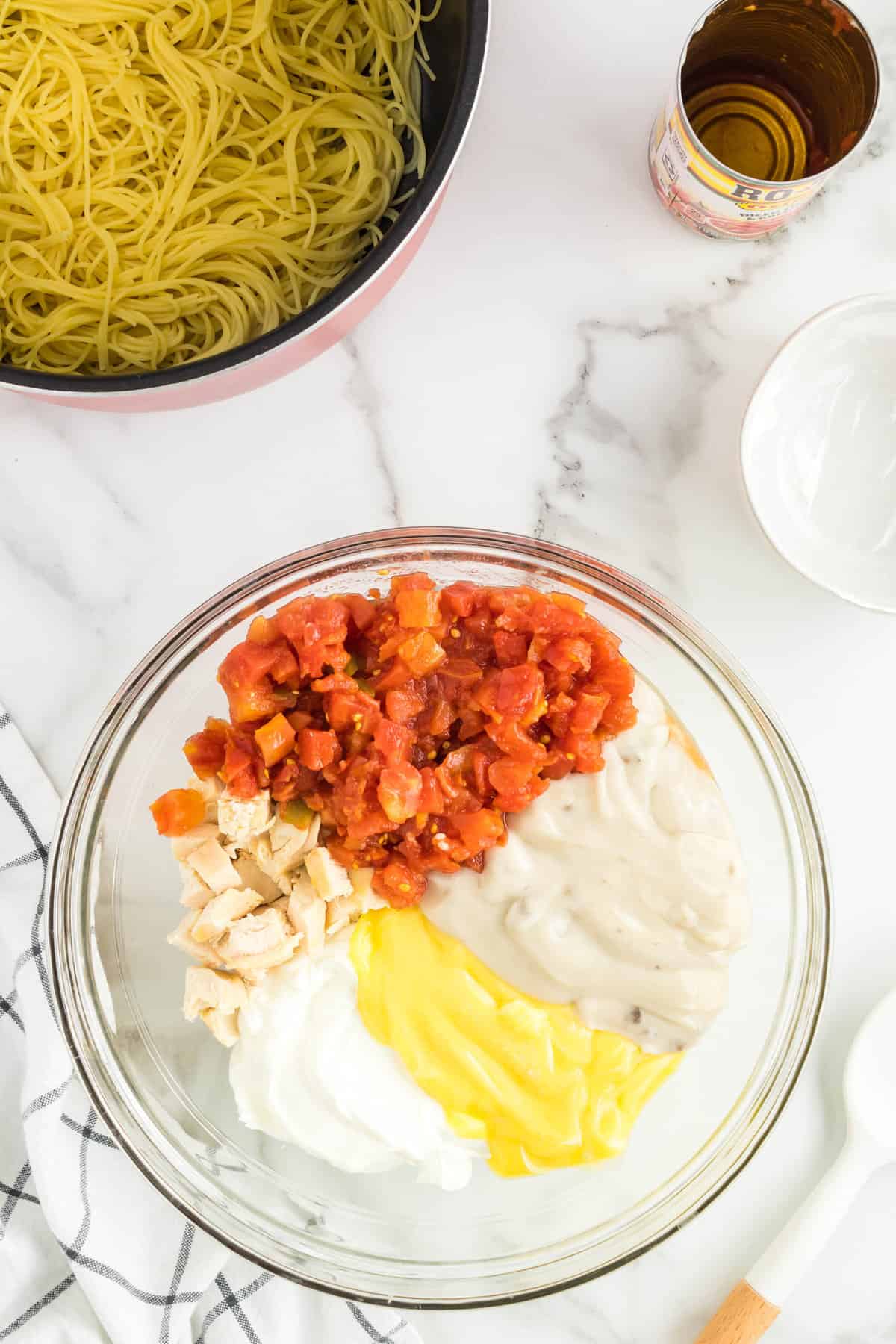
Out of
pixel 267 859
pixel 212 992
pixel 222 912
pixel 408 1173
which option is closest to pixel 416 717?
pixel 267 859

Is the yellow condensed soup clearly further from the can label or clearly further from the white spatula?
the can label

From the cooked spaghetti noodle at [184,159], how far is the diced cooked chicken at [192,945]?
1.00m

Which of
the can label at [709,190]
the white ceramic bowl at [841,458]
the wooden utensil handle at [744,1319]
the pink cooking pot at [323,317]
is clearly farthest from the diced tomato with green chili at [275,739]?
the wooden utensil handle at [744,1319]

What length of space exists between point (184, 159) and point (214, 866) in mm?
1224

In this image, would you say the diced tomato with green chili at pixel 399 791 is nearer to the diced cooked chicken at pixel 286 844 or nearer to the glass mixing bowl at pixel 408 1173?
the diced cooked chicken at pixel 286 844

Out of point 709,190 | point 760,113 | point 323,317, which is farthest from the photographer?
point 760,113

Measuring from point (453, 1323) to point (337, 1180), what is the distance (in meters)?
0.41

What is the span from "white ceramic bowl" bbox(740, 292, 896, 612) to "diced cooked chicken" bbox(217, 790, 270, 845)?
1107mm

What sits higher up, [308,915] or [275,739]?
[275,739]

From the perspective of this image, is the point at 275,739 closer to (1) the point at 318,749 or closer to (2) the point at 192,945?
(1) the point at 318,749

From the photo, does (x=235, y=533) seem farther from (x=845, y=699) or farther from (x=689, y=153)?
(x=845, y=699)

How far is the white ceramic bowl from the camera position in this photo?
6.55ft

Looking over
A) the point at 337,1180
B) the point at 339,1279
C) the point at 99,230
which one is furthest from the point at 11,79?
the point at 339,1279

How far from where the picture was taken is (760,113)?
194 cm
